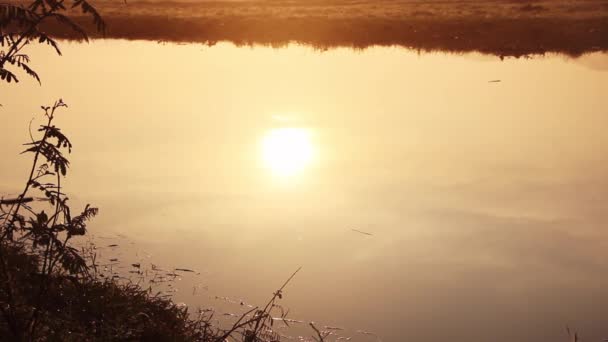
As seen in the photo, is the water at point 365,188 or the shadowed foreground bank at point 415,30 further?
the shadowed foreground bank at point 415,30

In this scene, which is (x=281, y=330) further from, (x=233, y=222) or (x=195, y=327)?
(x=233, y=222)

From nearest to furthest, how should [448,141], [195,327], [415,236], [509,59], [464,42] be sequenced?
[195,327], [415,236], [448,141], [509,59], [464,42]

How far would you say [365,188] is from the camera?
11.4 m

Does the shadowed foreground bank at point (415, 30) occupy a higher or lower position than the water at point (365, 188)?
lower

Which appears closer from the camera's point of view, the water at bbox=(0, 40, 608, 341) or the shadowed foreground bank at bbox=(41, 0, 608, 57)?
the water at bbox=(0, 40, 608, 341)

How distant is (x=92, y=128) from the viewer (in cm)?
1545

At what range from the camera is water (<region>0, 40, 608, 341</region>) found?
25.9 feet

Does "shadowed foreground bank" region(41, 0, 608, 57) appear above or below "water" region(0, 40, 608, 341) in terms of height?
below

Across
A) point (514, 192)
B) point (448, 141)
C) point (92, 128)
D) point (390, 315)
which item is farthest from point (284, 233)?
point (92, 128)

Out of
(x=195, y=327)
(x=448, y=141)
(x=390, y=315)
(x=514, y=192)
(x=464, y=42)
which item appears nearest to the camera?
(x=195, y=327)

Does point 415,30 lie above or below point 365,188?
below

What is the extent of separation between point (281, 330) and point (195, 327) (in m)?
0.87

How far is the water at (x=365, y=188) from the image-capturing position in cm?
790

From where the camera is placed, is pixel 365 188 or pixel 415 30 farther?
pixel 415 30
